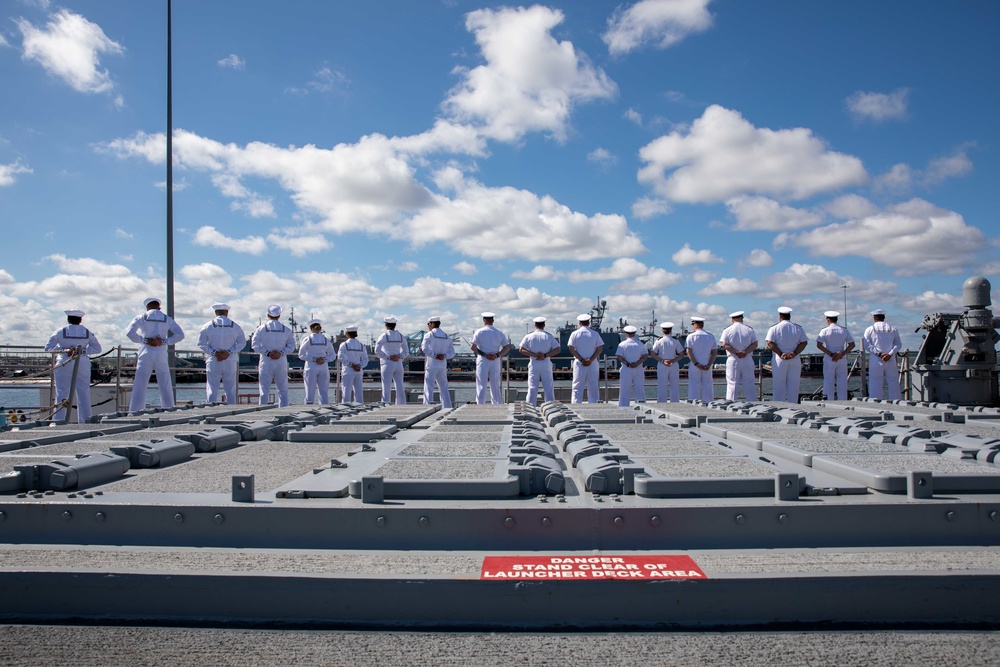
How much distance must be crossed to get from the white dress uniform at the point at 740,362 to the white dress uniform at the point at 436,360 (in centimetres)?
611

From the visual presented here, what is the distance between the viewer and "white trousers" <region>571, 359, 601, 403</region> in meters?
15.4

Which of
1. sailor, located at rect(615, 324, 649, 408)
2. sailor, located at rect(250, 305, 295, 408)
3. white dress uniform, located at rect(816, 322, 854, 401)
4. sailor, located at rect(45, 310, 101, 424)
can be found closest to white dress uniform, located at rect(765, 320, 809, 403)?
white dress uniform, located at rect(816, 322, 854, 401)

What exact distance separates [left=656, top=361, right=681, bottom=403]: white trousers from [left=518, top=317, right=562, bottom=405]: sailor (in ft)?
8.95

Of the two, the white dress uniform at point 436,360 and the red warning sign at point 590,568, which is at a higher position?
the white dress uniform at point 436,360

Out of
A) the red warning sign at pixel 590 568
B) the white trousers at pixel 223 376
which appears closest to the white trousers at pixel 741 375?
the white trousers at pixel 223 376

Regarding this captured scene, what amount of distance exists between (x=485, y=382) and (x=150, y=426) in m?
9.91

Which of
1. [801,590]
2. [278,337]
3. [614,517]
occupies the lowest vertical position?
[801,590]

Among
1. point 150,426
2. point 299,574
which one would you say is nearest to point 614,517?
point 299,574

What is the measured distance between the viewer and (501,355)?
15.3 meters

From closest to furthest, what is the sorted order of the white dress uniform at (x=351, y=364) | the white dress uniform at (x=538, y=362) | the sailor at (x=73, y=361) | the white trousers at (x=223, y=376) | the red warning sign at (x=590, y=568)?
the red warning sign at (x=590, y=568), the sailor at (x=73, y=361), the white trousers at (x=223, y=376), the white dress uniform at (x=538, y=362), the white dress uniform at (x=351, y=364)

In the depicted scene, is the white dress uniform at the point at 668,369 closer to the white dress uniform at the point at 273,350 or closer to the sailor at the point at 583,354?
the sailor at the point at 583,354

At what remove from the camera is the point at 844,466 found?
10.8ft

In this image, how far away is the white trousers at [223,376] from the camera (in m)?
14.6

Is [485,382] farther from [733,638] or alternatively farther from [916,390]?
[733,638]
